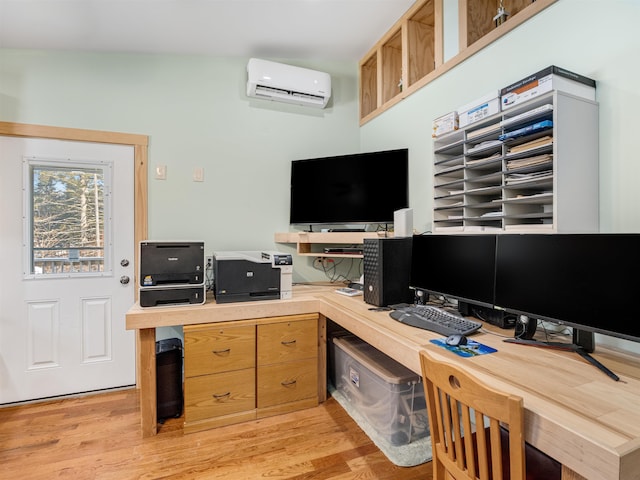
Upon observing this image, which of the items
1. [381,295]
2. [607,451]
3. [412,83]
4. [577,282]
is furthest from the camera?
[412,83]

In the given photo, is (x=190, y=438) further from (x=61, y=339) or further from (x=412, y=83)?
(x=412, y=83)

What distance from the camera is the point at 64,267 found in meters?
2.44

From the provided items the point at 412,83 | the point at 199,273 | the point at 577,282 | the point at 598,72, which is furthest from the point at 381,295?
the point at 412,83

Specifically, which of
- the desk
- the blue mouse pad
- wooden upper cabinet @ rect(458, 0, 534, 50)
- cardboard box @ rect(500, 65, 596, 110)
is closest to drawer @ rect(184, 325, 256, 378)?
the desk

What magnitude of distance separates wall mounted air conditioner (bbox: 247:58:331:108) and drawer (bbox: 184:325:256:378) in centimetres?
198

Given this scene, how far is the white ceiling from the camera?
6.87 ft

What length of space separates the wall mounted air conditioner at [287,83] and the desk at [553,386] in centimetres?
195

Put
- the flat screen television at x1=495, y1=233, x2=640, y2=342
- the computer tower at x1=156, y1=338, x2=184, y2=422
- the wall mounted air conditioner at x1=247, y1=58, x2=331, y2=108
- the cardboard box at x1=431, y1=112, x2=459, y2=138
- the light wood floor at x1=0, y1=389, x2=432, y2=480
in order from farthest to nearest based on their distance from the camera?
the wall mounted air conditioner at x1=247, y1=58, x2=331, y2=108
the computer tower at x1=156, y1=338, x2=184, y2=422
the cardboard box at x1=431, y1=112, x2=459, y2=138
the light wood floor at x1=0, y1=389, x2=432, y2=480
the flat screen television at x1=495, y1=233, x2=640, y2=342

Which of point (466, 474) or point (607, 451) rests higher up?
point (607, 451)

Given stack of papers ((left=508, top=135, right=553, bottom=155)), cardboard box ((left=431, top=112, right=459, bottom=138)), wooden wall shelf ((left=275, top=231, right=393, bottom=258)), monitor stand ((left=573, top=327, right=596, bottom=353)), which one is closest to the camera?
monitor stand ((left=573, top=327, right=596, bottom=353))

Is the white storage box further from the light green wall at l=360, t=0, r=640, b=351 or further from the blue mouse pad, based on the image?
the light green wall at l=360, t=0, r=640, b=351

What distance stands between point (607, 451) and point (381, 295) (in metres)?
1.33

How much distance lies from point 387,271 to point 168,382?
5.24ft

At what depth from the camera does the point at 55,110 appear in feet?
7.95
